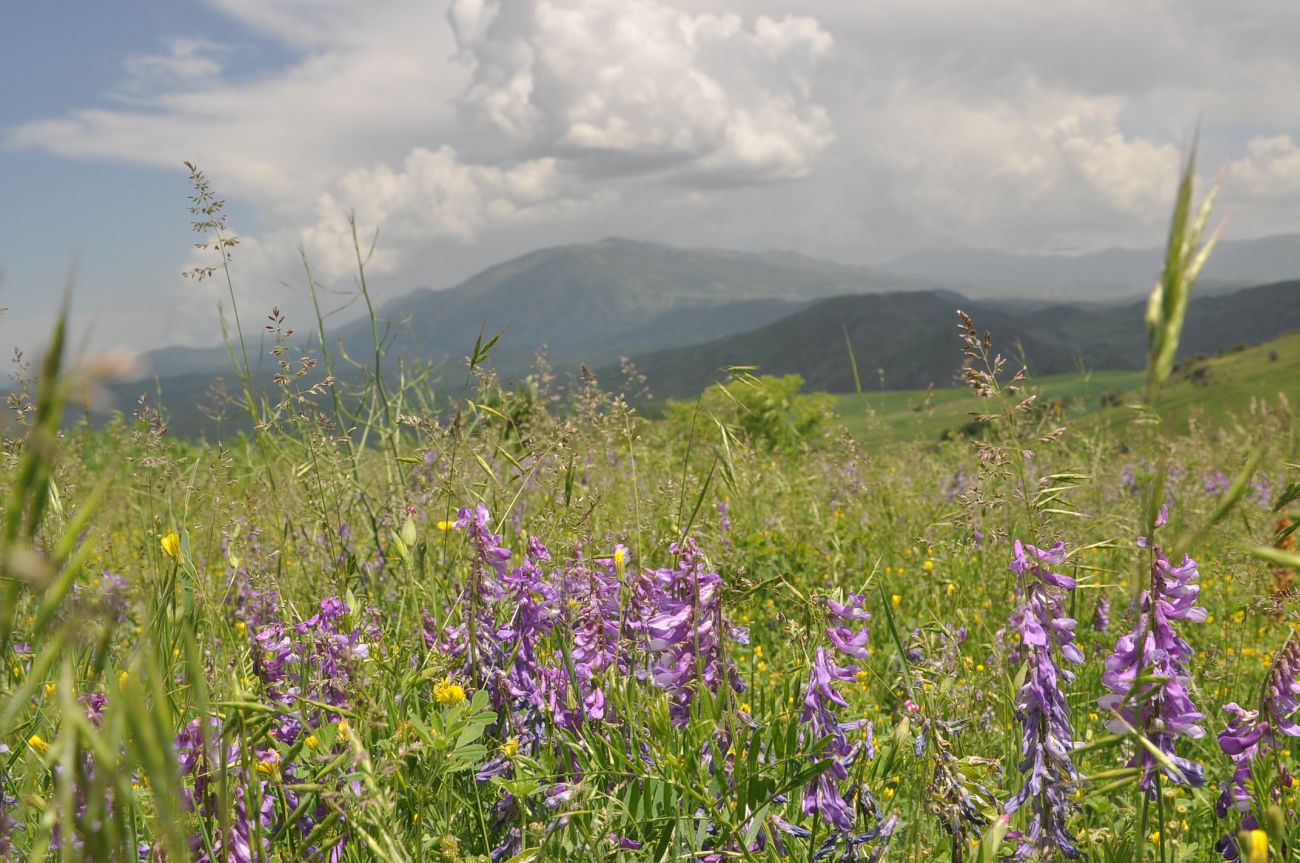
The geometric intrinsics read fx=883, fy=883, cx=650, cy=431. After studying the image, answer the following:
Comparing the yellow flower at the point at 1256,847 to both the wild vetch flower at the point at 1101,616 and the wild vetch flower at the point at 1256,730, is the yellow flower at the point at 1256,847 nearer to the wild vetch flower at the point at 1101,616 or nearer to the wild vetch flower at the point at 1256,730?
the wild vetch flower at the point at 1256,730

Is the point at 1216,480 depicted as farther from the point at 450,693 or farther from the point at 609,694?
the point at 450,693

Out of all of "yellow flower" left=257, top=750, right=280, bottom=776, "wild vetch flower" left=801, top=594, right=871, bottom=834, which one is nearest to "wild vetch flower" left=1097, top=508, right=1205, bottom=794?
"wild vetch flower" left=801, top=594, right=871, bottom=834

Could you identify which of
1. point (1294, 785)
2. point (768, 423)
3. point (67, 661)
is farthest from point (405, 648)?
point (768, 423)

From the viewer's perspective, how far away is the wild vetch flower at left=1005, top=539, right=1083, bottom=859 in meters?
2.08

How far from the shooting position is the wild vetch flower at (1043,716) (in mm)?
2084

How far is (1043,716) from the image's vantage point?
84.6 inches

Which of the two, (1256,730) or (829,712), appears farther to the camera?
(829,712)

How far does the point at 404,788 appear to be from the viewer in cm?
255

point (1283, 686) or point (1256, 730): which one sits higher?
point (1283, 686)

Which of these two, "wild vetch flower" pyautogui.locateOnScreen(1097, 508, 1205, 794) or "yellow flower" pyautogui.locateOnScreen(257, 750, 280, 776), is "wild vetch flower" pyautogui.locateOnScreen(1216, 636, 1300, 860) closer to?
"wild vetch flower" pyautogui.locateOnScreen(1097, 508, 1205, 794)

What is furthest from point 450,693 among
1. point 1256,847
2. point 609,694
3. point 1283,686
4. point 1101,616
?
point 1101,616

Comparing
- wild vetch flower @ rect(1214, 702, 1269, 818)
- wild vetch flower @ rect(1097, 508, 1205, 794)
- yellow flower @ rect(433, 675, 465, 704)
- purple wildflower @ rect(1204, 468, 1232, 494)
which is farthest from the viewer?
purple wildflower @ rect(1204, 468, 1232, 494)

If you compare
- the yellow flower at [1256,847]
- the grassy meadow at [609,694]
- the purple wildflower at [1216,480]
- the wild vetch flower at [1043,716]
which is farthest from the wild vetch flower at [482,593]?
the purple wildflower at [1216,480]

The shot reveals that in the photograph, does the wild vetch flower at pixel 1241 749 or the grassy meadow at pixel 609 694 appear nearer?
the grassy meadow at pixel 609 694
